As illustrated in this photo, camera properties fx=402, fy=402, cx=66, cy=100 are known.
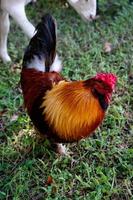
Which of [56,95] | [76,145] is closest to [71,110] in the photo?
[56,95]

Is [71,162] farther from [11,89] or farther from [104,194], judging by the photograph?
[11,89]

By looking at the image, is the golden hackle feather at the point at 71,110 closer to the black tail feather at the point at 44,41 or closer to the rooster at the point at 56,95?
the rooster at the point at 56,95

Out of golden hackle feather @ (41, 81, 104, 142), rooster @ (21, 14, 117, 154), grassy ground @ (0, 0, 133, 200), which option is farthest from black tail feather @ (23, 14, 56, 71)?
grassy ground @ (0, 0, 133, 200)

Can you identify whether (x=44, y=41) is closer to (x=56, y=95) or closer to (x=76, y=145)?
(x=56, y=95)

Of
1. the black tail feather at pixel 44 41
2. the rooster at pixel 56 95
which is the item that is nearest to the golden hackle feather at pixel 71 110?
the rooster at pixel 56 95

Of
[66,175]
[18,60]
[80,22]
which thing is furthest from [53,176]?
[80,22]

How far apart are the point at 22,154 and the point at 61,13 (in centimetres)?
208

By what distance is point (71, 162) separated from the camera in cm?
269

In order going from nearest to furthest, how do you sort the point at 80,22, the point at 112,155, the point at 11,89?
the point at 112,155 → the point at 11,89 → the point at 80,22

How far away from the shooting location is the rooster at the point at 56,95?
2256 millimetres

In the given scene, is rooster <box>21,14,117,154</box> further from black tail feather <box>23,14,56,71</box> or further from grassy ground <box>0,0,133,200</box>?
grassy ground <box>0,0,133,200</box>

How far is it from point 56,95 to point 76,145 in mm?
612

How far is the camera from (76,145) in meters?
2.81

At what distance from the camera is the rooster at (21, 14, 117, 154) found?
7.40 ft
